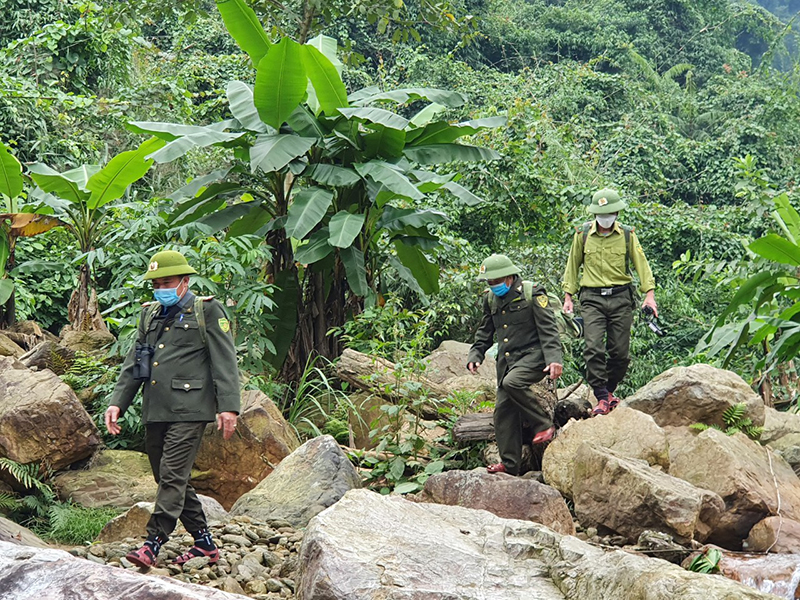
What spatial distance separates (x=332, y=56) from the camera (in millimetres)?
10656

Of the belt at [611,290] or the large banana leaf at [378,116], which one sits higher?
the large banana leaf at [378,116]

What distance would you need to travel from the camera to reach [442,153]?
9.66 m

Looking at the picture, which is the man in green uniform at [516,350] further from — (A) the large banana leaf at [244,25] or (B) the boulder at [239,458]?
(A) the large banana leaf at [244,25]

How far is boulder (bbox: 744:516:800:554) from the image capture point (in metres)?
6.30

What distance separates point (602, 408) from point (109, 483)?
3.92m

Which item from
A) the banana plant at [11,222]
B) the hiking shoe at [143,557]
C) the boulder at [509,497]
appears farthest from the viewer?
the banana plant at [11,222]

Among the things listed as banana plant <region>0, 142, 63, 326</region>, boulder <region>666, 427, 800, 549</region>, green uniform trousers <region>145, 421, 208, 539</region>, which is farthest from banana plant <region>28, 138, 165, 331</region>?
boulder <region>666, 427, 800, 549</region>

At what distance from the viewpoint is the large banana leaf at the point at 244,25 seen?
31.1ft

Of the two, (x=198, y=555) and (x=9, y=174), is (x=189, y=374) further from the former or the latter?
(x=9, y=174)

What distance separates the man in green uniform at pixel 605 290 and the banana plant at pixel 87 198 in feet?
14.2

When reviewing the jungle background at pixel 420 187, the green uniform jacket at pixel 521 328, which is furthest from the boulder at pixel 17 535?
the green uniform jacket at pixel 521 328

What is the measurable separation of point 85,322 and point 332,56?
13.2 ft

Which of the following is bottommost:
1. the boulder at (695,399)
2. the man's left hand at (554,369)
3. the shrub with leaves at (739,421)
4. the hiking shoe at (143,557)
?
the shrub with leaves at (739,421)

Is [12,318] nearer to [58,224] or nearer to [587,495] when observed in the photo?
[58,224]
